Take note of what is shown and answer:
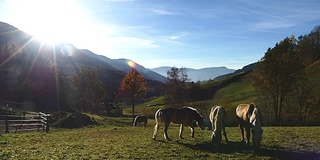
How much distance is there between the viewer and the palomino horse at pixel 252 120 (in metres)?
15.5

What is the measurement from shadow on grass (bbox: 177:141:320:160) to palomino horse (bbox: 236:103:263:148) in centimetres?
54

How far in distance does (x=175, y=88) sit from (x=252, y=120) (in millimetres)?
44918

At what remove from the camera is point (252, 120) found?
1628 centimetres

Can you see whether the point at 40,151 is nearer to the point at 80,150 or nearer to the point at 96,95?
the point at 80,150

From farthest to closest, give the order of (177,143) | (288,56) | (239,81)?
(239,81), (288,56), (177,143)

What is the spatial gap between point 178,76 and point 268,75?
19.5 m

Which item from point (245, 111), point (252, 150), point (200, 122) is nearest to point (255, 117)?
point (252, 150)

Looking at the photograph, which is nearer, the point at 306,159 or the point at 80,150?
the point at 306,159

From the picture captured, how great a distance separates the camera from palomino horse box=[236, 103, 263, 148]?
609 inches

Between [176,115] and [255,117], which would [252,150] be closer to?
[255,117]

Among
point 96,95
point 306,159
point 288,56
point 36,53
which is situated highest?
point 36,53

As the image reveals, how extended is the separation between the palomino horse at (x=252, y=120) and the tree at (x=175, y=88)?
41869 millimetres

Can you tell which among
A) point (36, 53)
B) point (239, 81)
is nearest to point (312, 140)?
point (36, 53)

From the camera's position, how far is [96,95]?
82.0 m
